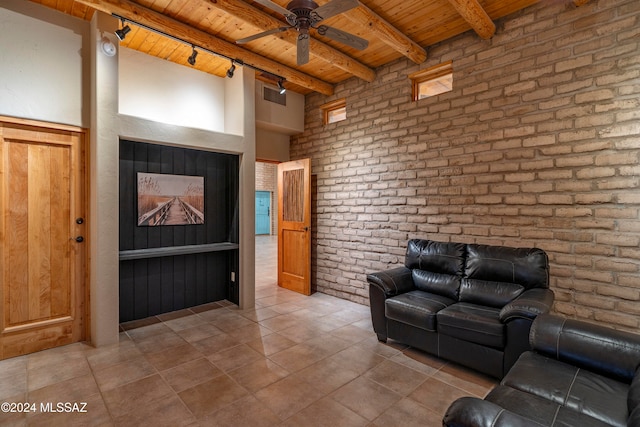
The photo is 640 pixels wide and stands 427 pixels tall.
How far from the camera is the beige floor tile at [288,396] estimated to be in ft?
7.19

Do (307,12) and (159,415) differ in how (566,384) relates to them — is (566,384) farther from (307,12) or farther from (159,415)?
(307,12)

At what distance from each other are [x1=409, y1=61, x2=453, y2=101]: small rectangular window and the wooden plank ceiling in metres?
0.23

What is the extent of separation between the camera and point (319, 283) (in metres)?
5.22

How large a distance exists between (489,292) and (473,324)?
20.4 inches

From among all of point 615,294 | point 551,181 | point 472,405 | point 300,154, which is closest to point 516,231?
point 551,181

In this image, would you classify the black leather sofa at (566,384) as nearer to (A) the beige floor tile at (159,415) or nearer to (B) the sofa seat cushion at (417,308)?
(B) the sofa seat cushion at (417,308)

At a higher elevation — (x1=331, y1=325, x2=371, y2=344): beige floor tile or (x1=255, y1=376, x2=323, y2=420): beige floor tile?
(x1=331, y1=325, x2=371, y2=344): beige floor tile

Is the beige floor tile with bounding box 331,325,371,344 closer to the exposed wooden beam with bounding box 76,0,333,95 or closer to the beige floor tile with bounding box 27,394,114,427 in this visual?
the beige floor tile with bounding box 27,394,114,427

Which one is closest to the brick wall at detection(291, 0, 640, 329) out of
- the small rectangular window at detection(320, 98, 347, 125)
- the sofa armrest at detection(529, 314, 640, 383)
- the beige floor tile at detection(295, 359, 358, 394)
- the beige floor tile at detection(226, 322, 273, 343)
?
the small rectangular window at detection(320, 98, 347, 125)

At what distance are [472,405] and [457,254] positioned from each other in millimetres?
2321

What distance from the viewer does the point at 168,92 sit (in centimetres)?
401

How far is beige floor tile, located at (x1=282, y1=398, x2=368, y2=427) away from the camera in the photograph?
205 centimetres

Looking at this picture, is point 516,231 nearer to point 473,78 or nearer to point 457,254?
point 457,254

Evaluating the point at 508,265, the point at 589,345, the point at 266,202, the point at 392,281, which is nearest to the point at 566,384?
the point at 589,345
